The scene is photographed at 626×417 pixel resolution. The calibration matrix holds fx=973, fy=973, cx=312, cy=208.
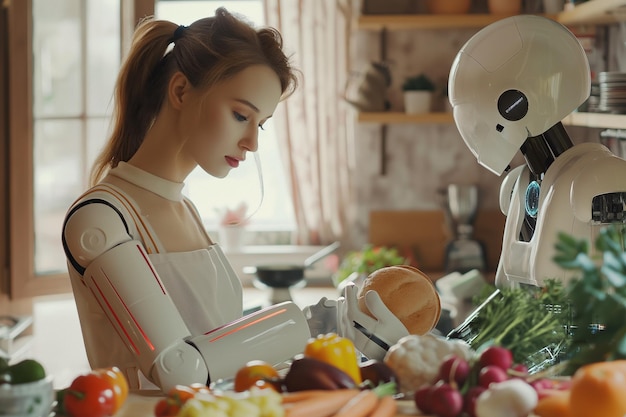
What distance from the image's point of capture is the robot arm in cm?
165

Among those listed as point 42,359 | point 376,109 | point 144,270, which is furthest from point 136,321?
point 376,109

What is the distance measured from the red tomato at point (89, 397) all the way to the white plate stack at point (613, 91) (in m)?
1.85

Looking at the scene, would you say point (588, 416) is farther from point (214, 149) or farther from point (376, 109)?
point (376, 109)

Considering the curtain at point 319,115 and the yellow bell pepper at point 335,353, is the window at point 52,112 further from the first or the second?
the yellow bell pepper at point 335,353

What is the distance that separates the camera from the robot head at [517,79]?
79.0 inches

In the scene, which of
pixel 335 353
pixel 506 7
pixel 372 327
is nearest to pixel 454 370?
pixel 335 353

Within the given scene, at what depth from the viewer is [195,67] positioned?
1.88 metres

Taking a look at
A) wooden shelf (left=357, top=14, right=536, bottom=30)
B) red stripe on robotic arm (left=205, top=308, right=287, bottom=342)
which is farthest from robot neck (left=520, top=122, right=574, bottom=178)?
wooden shelf (left=357, top=14, right=536, bottom=30)

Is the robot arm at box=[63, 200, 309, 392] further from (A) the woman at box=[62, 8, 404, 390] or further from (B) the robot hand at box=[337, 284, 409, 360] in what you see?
(B) the robot hand at box=[337, 284, 409, 360]

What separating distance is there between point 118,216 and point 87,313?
22cm

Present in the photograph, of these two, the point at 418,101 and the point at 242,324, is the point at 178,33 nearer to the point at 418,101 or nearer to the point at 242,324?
the point at 242,324

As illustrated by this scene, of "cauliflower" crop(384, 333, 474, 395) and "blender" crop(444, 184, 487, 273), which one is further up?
"cauliflower" crop(384, 333, 474, 395)

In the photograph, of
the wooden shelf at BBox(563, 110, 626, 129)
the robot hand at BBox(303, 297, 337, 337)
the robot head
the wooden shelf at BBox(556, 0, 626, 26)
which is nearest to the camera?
the robot hand at BBox(303, 297, 337, 337)

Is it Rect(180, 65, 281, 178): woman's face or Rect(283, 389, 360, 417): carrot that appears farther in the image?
Rect(180, 65, 281, 178): woman's face
